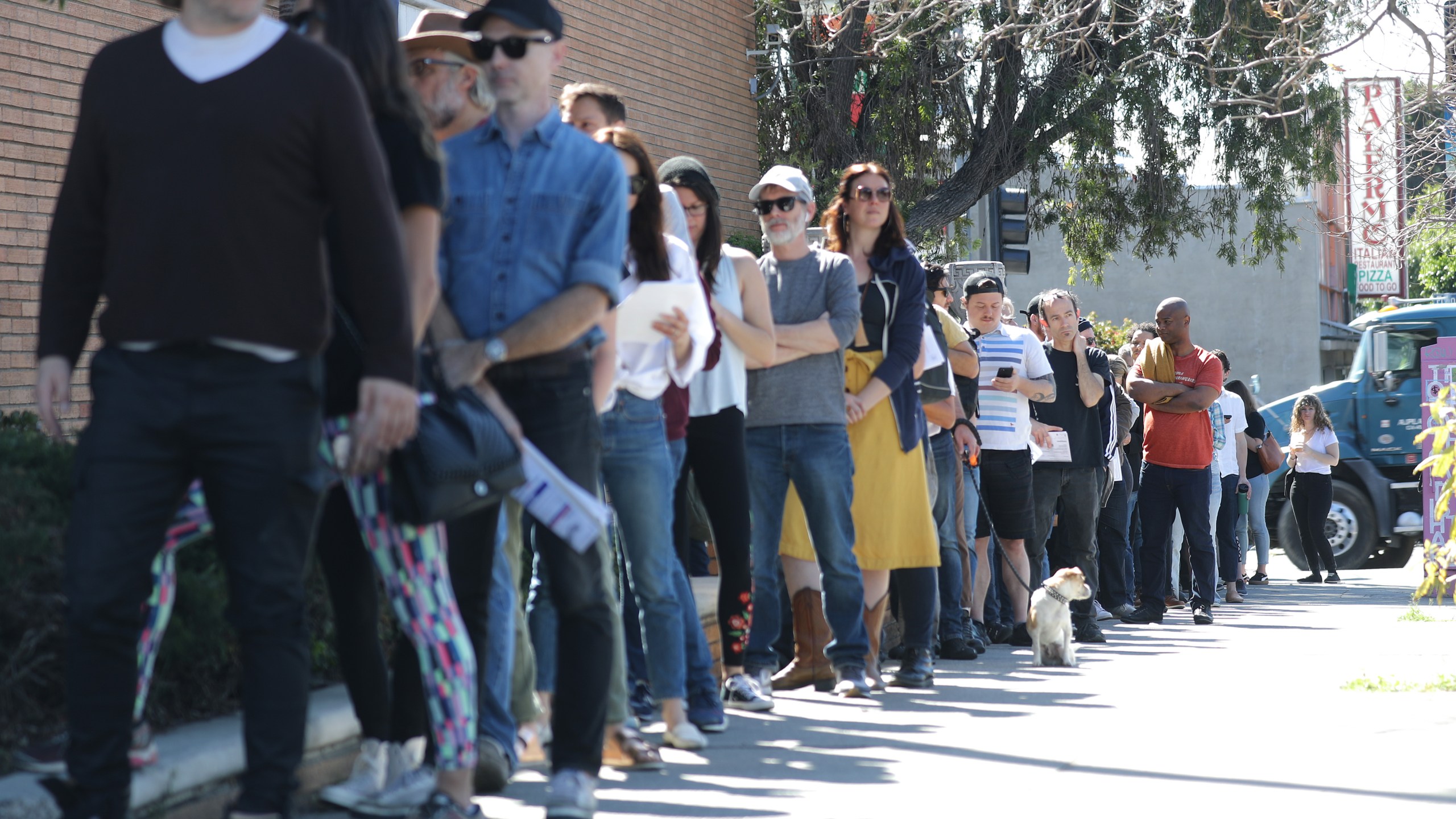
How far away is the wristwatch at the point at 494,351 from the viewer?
376 centimetres

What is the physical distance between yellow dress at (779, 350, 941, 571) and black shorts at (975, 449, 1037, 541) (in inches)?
87.5

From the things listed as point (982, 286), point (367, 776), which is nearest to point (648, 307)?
point (367, 776)

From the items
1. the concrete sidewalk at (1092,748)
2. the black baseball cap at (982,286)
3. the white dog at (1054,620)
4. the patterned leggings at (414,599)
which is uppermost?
the black baseball cap at (982,286)

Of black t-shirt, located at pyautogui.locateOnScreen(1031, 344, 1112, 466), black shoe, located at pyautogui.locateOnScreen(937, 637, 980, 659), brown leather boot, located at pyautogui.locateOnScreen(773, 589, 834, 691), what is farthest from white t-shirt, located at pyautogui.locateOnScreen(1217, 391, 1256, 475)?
brown leather boot, located at pyautogui.locateOnScreen(773, 589, 834, 691)

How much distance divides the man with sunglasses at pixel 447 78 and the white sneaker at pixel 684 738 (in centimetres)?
205

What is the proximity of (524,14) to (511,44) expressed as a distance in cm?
9

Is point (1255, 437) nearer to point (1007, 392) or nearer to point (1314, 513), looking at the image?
point (1314, 513)

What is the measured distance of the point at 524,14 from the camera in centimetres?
403

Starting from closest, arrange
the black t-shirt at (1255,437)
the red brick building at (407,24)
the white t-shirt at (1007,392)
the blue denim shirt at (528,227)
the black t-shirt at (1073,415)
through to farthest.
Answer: the blue denim shirt at (528,227), the red brick building at (407,24), the white t-shirt at (1007,392), the black t-shirt at (1073,415), the black t-shirt at (1255,437)

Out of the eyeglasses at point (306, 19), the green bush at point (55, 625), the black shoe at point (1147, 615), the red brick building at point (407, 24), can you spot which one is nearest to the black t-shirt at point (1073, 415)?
Answer: the black shoe at point (1147, 615)

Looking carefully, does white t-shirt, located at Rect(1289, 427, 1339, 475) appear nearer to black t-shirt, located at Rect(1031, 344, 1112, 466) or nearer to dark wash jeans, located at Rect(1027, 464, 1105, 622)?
dark wash jeans, located at Rect(1027, 464, 1105, 622)

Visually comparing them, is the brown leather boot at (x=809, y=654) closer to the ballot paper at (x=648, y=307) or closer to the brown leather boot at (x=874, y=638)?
the brown leather boot at (x=874, y=638)

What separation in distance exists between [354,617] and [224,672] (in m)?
1.04

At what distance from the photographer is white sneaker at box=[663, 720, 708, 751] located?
525 cm
